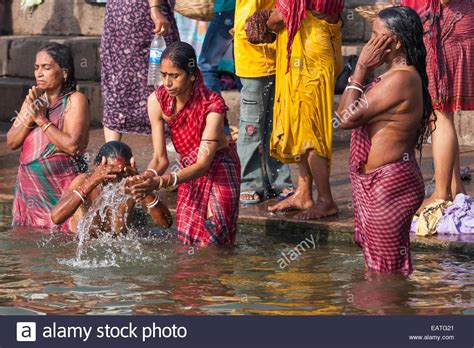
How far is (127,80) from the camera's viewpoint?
977cm

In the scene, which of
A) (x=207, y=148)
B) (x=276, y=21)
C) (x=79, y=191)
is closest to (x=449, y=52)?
(x=276, y=21)

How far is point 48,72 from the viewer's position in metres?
8.59

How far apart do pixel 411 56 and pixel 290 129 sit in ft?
6.10

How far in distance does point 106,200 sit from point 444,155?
83.9 inches

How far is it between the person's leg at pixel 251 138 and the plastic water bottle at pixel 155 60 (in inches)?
25.0

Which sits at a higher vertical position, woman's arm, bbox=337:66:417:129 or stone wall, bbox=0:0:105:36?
stone wall, bbox=0:0:105:36

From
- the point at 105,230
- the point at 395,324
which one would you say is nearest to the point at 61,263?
the point at 105,230

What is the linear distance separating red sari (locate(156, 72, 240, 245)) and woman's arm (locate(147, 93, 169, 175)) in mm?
52

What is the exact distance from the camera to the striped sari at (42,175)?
343 inches

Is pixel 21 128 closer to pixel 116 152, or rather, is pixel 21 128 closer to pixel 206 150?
pixel 116 152

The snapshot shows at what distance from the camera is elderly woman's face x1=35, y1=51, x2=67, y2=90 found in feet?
28.2

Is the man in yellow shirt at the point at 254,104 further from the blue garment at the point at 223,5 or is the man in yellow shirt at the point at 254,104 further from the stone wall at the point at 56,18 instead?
the stone wall at the point at 56,18

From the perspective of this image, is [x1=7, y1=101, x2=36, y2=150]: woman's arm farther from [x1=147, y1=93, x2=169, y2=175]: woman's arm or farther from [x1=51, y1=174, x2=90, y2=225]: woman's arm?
[x1=147, y1=93, x2=169, y2=175]: woman's arm

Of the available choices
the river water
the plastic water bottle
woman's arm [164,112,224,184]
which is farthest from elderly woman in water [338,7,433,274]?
the plastic water bottle
